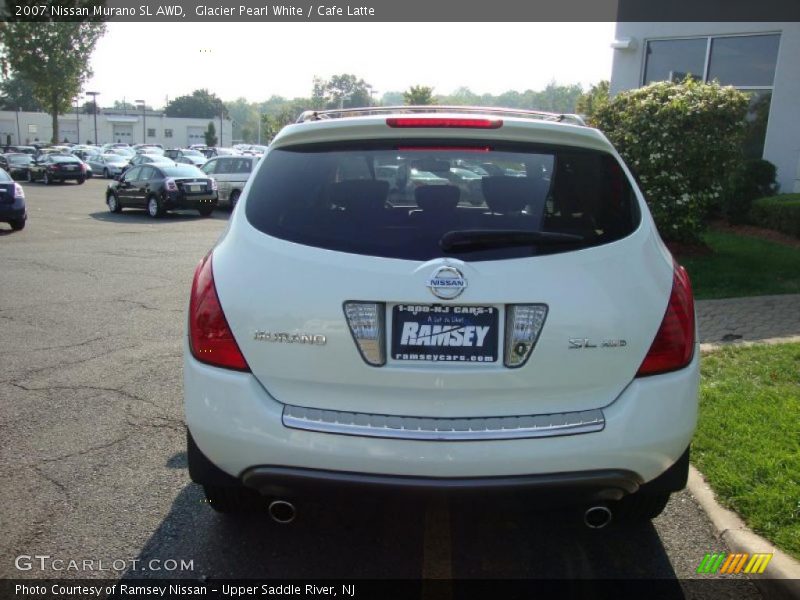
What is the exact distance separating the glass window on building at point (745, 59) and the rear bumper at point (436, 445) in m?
15.3

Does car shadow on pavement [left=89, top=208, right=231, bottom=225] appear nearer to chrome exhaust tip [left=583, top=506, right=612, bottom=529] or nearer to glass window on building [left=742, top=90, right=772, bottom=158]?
glass window on building [left=742, top=90, right=772, bottom=158]

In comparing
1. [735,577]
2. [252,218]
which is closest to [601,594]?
[735,577]

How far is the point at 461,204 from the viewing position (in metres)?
3.12

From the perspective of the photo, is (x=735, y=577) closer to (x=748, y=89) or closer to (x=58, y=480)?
(x=58, y=480)

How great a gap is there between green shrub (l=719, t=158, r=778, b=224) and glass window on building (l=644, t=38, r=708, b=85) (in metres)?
3.40

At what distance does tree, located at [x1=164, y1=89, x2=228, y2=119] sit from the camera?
135 metres

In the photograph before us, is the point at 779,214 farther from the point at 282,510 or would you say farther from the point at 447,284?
the point at 282,510

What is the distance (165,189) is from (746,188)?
14992 mm

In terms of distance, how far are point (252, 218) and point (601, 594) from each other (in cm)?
209

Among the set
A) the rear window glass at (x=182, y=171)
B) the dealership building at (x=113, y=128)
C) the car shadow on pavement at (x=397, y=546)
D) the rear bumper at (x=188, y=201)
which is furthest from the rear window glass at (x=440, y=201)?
the dealership building at (x=113, y=128)

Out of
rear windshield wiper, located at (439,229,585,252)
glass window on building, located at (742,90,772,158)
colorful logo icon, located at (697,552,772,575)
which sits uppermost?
glass window on building, located at (742,90,772,158)

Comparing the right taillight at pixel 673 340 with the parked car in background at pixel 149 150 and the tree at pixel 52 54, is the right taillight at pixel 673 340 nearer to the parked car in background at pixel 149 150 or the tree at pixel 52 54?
the parked car in background at pixel 149 150

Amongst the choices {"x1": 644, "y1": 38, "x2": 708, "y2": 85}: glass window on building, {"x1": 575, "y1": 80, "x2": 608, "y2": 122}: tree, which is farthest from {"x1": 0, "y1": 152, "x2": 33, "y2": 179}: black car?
{"x1": 644, "y1": 38, "x2": 708, "y2": 85}: glass window on building

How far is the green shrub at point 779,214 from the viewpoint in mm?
11594
